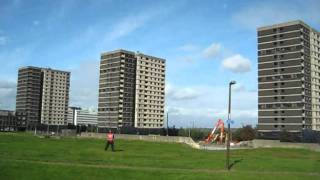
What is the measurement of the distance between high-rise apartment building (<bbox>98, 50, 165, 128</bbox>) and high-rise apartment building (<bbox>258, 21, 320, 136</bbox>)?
189 ft

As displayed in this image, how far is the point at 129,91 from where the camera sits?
574 feet

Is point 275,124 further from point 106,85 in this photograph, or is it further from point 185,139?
point 106,85

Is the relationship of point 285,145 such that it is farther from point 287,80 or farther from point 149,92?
point 149,92

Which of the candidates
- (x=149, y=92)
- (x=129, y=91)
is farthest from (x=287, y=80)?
(x=129, y=91)

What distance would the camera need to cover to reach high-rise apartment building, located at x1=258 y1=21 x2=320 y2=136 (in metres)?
127

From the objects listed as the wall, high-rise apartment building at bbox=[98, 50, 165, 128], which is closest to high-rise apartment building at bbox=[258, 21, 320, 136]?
the wall

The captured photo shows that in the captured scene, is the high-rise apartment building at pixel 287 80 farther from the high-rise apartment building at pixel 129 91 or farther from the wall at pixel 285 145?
the high-rise apartment building at pixel 129 91

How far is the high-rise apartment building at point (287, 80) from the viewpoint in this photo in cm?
12719

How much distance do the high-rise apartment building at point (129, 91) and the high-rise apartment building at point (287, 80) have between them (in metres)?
57.5

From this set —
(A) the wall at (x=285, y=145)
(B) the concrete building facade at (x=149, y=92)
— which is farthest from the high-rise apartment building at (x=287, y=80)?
(B) the concrete building facade at (x=149, y=92)

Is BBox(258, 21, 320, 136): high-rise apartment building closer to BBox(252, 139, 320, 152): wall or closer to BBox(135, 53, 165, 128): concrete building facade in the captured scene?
BBox(252, 139, 320, 152): wall

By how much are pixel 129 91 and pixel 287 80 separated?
7024cm

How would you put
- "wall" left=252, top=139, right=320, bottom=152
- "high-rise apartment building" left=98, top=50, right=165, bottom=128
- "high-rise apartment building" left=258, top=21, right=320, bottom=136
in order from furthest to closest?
"high-rise apartment building" left=98, top=50, right=165, bottom=128
"high-rise apartment building" left=258, top=21, right=320, bottom=136
"wall" left=252, top=139, right=320, bottom=152

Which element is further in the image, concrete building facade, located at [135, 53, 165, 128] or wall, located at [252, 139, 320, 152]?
concrete building facade, located at [135, 53, 165, 128]
